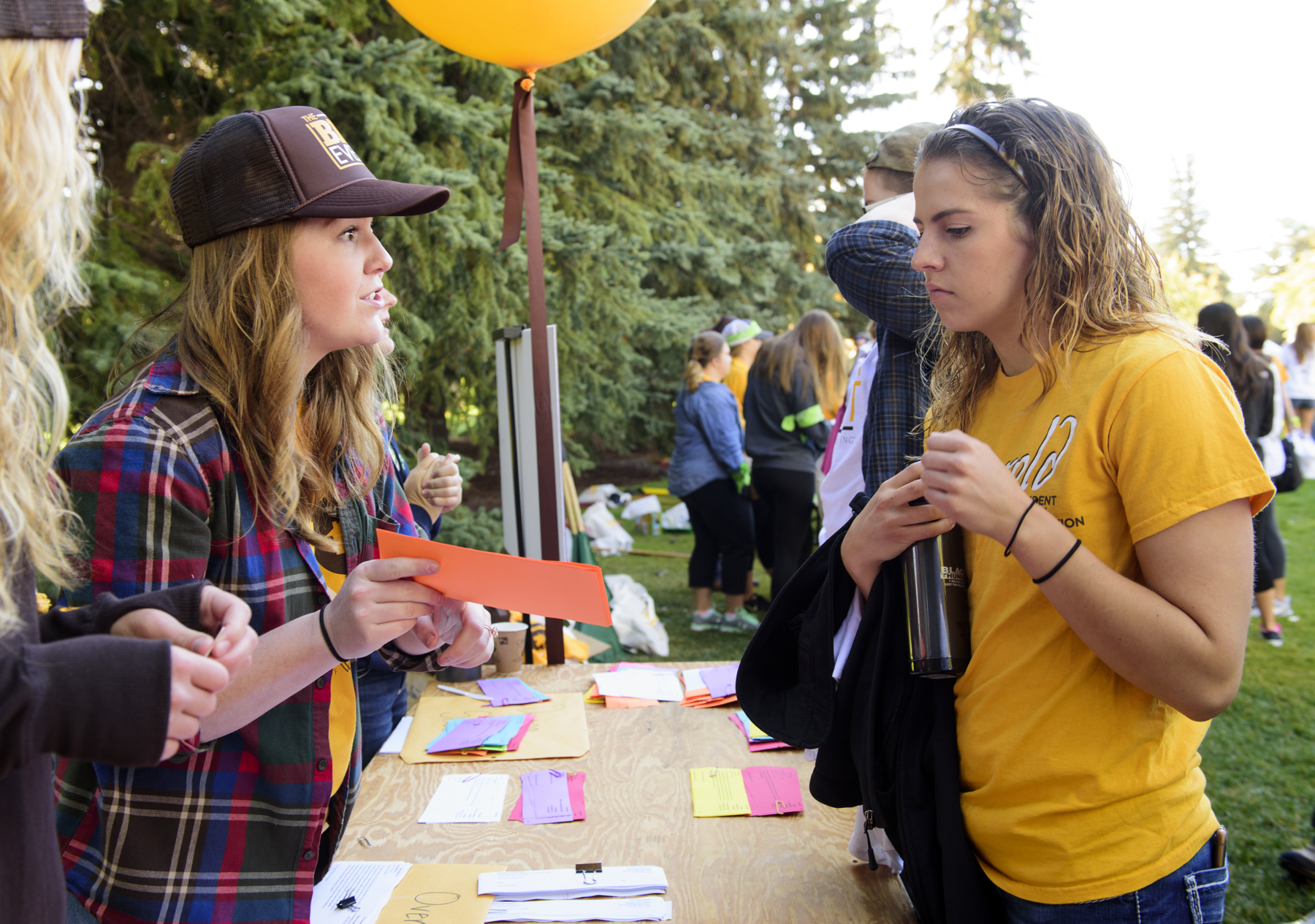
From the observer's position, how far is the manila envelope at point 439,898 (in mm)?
1538

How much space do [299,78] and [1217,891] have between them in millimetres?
5222

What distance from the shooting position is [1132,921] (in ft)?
3.76

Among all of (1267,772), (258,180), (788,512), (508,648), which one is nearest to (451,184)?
(788,512)

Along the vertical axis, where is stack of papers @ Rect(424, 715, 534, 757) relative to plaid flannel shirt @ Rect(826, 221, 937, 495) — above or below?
below

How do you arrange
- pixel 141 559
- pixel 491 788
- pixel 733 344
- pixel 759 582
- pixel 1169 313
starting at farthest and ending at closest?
pixel 759 582 < pixel 733 344 < pixel 491 788 < pixel 1169 313 < pixel 141 559

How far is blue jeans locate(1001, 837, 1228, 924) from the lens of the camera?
3.76ft

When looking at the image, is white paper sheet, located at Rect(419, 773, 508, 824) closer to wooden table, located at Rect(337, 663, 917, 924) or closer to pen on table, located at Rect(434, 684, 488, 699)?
wooden table, located at Rect(337, 663, 917, 924)

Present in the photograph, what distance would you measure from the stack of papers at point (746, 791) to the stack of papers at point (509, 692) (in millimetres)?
693

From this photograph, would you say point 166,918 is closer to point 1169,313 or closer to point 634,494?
point 1169,313

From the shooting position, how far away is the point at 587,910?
61.1 inches

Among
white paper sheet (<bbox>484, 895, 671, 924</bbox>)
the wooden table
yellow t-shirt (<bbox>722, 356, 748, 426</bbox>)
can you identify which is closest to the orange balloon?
the wooden table

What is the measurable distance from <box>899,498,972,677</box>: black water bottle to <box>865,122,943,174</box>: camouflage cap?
127 centimetres

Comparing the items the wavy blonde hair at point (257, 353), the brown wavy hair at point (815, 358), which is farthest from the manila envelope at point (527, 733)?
the brown wavy hair at point (815, 358)

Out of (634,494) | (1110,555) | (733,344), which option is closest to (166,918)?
(1110,555)
